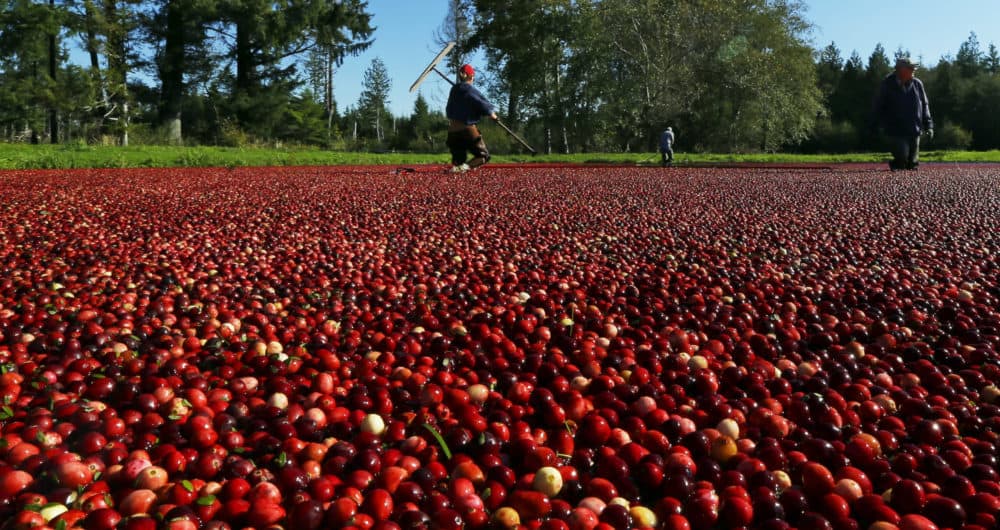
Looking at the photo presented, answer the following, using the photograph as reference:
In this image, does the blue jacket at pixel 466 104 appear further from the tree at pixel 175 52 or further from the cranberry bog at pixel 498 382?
the tree at pixel 175 52

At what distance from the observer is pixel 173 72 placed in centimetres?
3075

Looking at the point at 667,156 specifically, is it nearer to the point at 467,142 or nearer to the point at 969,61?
the point at 467,142

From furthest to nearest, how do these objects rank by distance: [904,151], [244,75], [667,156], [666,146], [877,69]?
1. [877,69]
2. [244,75]
3. [667,156]
4. [666,146]
5. [904,151]

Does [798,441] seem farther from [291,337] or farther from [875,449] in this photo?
[291,337]

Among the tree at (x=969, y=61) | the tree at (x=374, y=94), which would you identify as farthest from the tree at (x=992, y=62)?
the tree at (x=374, y=94)

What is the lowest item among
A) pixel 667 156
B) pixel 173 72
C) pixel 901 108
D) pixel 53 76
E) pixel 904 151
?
pixel 904 151

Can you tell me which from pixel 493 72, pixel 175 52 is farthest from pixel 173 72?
pixel 493 72

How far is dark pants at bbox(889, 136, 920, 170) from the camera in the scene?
13492 millimetres

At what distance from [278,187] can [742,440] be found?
963 centimetres

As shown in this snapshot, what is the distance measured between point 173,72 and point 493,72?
19.9 m

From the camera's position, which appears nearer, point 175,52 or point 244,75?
point 175,52

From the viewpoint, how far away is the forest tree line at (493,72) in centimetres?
2828

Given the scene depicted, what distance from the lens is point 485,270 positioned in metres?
4.27

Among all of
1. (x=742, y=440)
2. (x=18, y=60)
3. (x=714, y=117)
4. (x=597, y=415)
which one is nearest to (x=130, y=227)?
(x=597, y=415)
